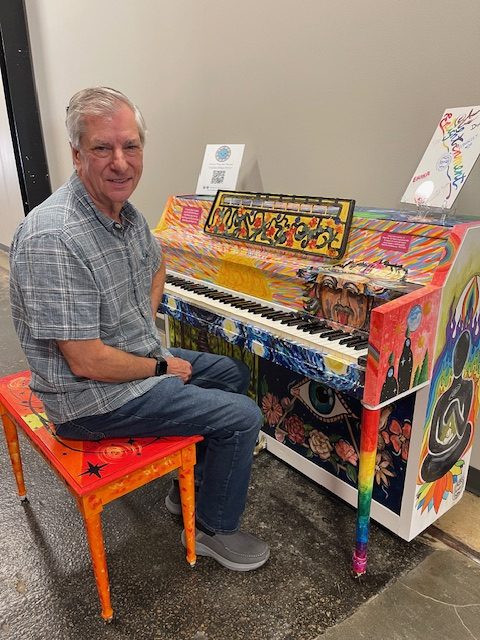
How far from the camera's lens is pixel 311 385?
1.90m

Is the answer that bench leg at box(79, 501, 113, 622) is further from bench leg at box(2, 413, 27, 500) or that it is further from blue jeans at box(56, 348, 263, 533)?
bench leg at box(2, 413, 27, 500)

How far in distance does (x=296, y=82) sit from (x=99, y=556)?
1.97 metres

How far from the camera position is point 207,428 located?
1416 millimetres

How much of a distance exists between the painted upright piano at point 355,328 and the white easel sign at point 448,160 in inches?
3.0

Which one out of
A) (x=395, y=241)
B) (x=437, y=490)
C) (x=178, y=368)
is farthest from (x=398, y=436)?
(x=178, y=368)

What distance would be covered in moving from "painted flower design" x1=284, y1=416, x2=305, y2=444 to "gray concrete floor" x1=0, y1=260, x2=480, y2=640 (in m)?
0.21

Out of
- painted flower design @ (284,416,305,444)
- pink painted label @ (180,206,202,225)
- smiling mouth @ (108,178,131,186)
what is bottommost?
painted flower design @ (284,416,305,444)

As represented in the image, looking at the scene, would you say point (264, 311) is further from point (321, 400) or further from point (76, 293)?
point (76, 293)

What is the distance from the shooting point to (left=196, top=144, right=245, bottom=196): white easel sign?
2.31 meters

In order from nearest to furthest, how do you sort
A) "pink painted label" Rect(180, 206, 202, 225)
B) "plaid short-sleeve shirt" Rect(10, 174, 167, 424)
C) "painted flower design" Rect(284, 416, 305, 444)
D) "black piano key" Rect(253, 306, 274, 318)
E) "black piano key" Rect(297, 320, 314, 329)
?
"plaid short-sleeve shirt" Rect(10, 174, 167, 424) < "black piano key" Rect(297, 320, 314, 329) < "black piano key" Rect(253, 306, 274, 318) < "painted flower design" Rect(284, 416, 305, 444) < "pink painted label" Rect(180, 206, 202, 225)

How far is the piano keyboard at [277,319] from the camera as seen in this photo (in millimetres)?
1362

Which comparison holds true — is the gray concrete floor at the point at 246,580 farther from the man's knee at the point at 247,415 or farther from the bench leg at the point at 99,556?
the man's knee at the point at 247,415

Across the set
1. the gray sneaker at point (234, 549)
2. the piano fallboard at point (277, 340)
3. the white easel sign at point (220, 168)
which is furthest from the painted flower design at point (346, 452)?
the white easel sign at point (220, 168)

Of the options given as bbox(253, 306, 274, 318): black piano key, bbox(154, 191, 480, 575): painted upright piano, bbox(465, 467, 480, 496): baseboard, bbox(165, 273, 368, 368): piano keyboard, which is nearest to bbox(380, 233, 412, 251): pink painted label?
bbox(154, 191, 480, 575): painted upright piano
